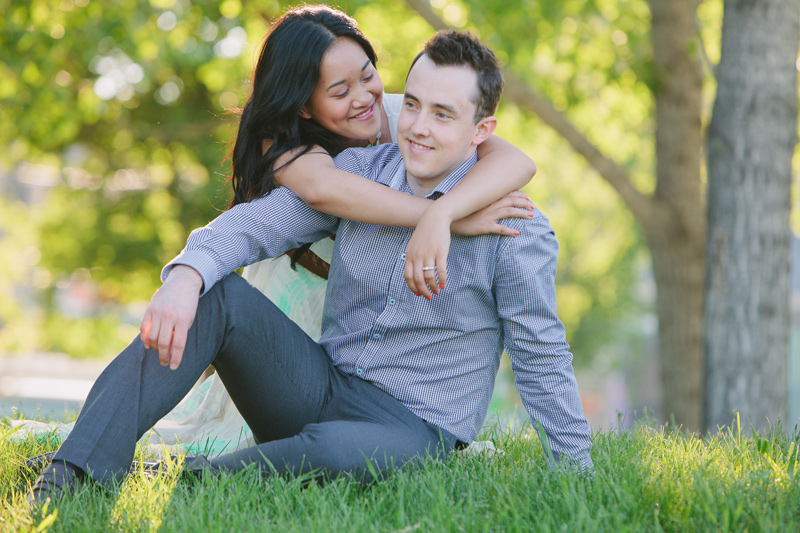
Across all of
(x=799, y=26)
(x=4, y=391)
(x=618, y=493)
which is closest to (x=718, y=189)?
(x=799, y=26)

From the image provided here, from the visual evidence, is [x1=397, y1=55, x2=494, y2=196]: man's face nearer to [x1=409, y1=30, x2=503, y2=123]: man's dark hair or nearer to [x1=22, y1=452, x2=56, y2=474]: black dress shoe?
[x1=409, y1=30, x2=503, y2=123]: man's dark hair

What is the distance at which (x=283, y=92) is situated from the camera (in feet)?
10.0

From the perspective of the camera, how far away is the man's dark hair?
264 cm

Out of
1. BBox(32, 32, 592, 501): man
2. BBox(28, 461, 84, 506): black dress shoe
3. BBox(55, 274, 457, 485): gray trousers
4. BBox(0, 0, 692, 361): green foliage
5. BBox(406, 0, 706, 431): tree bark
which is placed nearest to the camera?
BBox(28, 461, 84, 506): black dress shoe

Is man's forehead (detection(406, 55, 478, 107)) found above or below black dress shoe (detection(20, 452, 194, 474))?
above

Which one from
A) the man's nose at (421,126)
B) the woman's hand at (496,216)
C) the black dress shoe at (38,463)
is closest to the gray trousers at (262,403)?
the black dress shoe at (38,463)

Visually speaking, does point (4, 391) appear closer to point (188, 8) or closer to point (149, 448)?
point (188, 8)

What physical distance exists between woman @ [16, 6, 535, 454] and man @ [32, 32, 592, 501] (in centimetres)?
13

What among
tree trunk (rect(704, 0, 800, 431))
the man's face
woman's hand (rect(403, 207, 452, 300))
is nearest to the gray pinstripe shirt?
the man's face

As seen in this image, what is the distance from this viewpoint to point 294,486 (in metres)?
2.18

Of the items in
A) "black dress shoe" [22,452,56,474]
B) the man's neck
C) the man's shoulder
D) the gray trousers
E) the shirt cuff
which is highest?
the man's shoulder

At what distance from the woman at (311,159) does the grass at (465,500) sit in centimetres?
61

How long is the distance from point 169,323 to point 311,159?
91 cm

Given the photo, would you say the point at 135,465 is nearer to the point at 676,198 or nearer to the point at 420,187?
the point at 420,187
